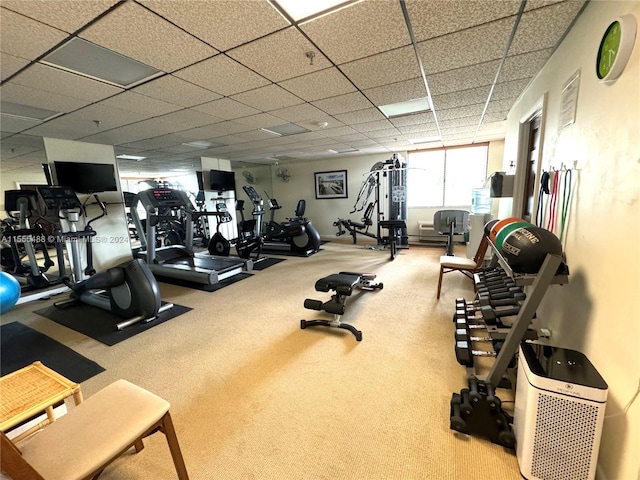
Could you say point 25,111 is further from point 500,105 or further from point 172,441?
point 500,105

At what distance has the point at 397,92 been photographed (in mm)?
2754

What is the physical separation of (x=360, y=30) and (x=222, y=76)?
48.5 inches

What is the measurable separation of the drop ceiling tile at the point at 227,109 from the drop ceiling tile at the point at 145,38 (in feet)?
2.83

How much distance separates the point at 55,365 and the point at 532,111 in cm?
487

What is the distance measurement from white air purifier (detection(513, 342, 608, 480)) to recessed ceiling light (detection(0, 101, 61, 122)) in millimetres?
4719

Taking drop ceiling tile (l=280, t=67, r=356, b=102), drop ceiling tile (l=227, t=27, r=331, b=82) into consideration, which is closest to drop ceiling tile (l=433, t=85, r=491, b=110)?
drop ceiling tile (l=280, t=67, r=356, b=102)

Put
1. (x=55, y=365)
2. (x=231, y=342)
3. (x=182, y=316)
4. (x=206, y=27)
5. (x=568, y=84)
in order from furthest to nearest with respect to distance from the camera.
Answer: (x=182, y=316), (x=231, y=342), (x=55, y=365), (x=568, y=84), (x=206, y=27)

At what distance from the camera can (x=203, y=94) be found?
8.68 feet

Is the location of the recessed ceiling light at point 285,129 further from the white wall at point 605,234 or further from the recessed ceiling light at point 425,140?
the white wall at point 605,234

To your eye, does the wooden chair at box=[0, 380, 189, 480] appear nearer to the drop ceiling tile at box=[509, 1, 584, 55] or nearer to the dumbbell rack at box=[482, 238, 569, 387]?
the dumbbell rack at box=[482, 238, 569, 387]

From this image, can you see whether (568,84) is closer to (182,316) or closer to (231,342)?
(231,342)

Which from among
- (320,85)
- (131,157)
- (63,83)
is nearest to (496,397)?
(320,85)

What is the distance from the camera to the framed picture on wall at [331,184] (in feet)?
25.2

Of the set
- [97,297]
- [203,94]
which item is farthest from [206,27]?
[97,297]
